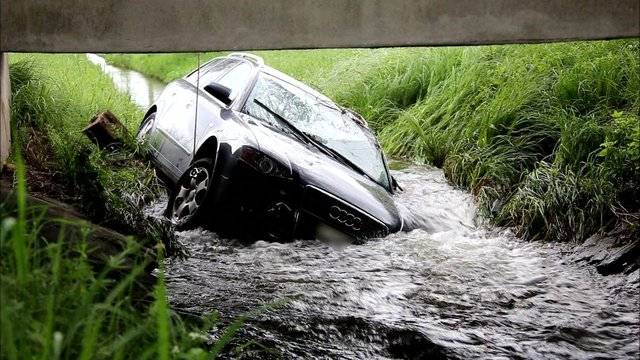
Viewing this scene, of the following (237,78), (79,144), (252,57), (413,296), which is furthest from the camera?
(252,57)

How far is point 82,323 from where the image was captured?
312 cm

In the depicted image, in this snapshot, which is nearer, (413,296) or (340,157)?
(413,296)

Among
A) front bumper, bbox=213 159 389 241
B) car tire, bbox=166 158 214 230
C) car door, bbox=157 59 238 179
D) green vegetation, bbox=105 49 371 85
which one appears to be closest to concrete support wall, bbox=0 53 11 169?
car tire, bbox=166 158 214 230

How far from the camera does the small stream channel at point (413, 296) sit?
494 cm

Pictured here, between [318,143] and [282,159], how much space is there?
1034 millimetres

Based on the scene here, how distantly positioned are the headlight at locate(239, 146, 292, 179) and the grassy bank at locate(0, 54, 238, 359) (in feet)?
2.91

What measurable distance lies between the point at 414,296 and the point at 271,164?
158 cm

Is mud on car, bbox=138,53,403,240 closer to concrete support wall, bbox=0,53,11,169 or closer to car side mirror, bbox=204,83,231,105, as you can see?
car side mirror, bbox=204,83,231,105

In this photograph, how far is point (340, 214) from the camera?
6664 mm

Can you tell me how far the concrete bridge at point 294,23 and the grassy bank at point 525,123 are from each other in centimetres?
215

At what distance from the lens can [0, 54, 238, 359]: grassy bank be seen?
2977 mm

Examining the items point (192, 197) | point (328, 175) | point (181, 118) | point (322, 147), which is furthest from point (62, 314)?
point (181, 118)

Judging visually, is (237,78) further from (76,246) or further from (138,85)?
(138,85)

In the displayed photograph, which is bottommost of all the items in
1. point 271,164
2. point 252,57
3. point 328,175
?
point 328,175
